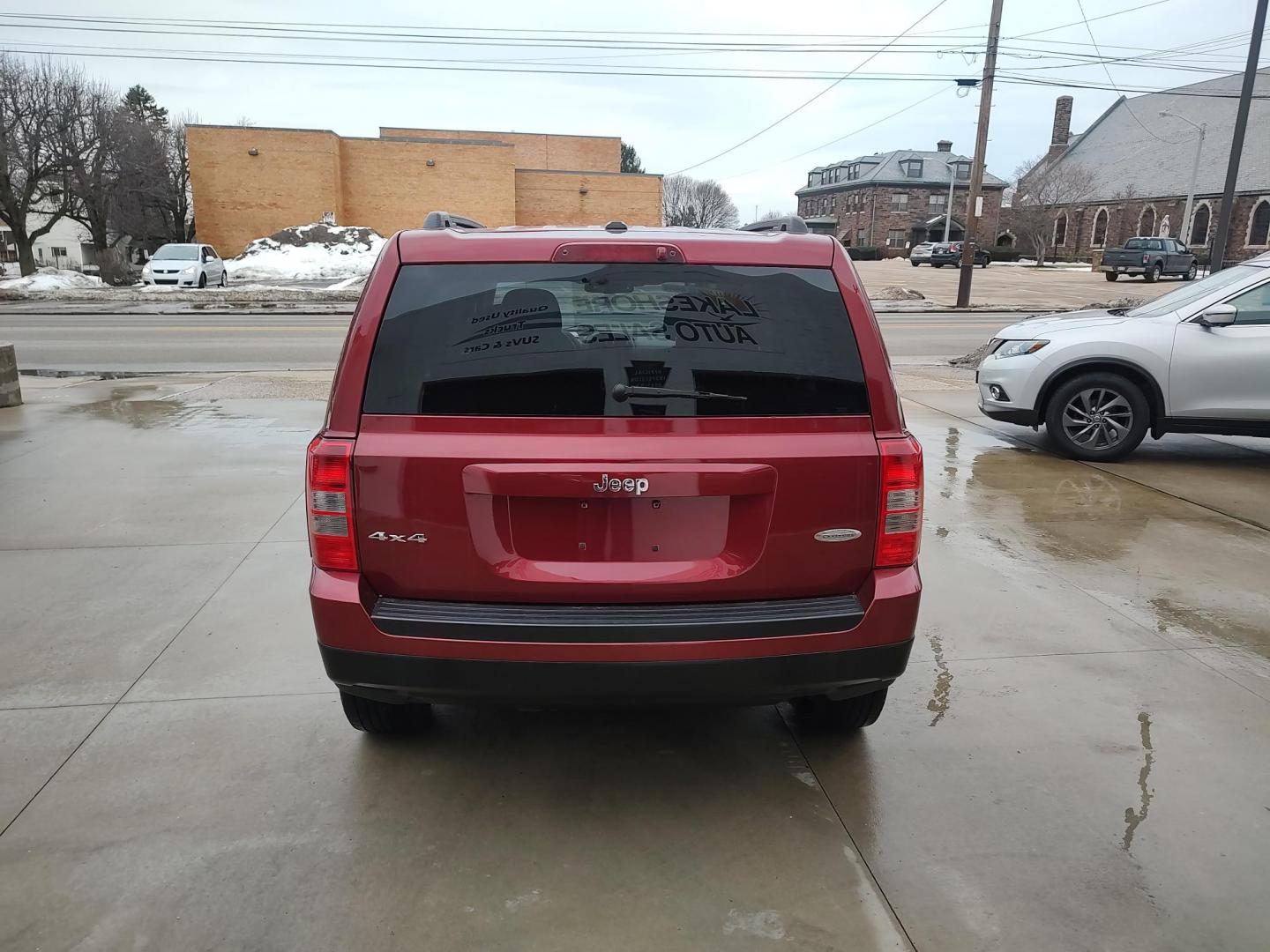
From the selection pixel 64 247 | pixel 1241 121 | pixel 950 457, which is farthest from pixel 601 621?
pixel 64 247

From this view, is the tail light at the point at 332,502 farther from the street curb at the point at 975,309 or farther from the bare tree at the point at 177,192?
the bare tree at the point at 177,192

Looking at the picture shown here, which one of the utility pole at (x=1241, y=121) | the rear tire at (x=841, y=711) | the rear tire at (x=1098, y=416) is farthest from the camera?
the utility pole at (x=1241, y=121)

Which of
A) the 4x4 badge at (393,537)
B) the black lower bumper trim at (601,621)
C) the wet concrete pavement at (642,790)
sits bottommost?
the wet concrete pavement at (642,790)

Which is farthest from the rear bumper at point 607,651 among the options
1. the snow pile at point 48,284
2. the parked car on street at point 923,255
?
the parked car on street at point 923,255

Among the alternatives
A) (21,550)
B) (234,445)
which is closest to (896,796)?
(21,550)

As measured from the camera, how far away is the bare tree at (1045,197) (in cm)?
6438

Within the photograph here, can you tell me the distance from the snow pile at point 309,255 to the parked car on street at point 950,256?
106 feet

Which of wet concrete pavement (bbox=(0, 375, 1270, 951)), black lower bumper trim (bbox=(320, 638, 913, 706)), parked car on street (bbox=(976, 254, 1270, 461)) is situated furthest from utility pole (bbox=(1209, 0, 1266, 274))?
black lower bumper trim (bbox=(320, 638, 913, 706))

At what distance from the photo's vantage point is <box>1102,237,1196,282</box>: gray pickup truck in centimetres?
4172

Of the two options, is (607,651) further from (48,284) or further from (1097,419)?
(48,284)

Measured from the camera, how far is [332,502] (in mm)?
2754

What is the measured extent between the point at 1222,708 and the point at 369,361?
140 inches

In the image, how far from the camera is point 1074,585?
5117 mm

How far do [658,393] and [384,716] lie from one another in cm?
160
